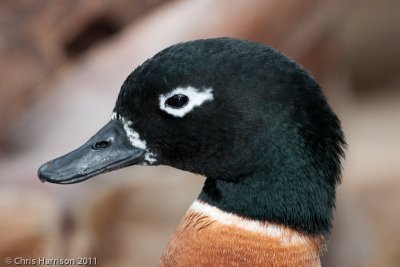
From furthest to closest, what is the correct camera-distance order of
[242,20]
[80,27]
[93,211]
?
[80,27]
[242,20]
[93,211]

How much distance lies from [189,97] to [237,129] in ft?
0.54

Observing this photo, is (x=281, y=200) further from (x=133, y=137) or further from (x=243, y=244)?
(x=133, y=137)

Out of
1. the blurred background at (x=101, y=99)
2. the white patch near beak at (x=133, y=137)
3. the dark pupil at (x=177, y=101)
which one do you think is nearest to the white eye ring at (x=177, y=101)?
the dark pupil at (x=177, y=101)

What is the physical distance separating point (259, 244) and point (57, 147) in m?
1.98

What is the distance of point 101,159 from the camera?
2.86 metres

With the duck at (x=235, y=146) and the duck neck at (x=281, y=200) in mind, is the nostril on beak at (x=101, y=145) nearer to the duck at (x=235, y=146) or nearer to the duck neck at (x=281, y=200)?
the duck at (x=235, y=146)

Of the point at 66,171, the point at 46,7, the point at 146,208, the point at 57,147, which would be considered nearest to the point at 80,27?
the point at 46,7

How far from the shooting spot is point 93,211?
173 inches

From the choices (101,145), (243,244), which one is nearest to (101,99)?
(101,145)

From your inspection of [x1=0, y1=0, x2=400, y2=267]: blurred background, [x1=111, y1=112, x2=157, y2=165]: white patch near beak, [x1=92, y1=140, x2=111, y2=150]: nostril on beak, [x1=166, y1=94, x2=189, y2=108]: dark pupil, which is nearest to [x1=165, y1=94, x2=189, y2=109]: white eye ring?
[x1=166, y1=94, x2=189, y2=108]: dark pupil

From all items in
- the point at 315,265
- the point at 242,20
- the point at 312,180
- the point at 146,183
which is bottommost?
the point at 315,265

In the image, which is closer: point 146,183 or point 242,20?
point 146,183

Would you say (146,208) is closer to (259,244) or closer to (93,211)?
(93,211)

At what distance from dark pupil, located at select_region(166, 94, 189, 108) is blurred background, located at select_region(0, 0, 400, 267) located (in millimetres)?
1666
